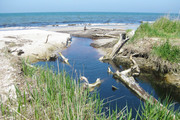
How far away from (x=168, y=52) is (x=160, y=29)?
5.37 m

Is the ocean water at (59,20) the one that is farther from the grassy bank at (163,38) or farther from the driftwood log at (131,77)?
the driftwood log at (131,77)

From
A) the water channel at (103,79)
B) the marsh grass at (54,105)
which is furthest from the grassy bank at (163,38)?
the marsh grass at (54,105)

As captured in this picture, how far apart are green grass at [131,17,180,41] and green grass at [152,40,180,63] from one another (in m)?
2.52

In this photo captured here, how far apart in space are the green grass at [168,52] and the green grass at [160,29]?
8.26 ft

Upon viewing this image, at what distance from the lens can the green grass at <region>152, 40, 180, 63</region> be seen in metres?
8.63

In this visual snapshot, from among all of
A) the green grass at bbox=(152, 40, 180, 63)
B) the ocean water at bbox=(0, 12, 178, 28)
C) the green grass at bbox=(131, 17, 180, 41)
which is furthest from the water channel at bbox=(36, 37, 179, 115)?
the ocean water at bbox=(0, 12, 178, 28)

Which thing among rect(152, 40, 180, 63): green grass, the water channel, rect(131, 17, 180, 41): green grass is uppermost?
rect(131, 17, 180, 41): green grass

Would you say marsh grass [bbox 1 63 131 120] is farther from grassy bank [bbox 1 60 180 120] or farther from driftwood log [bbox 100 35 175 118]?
driftwood log [bbox 100 35 175 118]

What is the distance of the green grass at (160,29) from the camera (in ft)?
38.4

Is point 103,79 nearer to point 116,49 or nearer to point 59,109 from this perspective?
point 116,49

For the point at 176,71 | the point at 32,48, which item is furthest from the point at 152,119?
the point at 32,48

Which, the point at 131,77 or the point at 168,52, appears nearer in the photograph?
the point at 131,77

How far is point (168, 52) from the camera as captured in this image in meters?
8.93

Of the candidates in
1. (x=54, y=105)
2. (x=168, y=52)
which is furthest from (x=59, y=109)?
(x=168, y=52)
